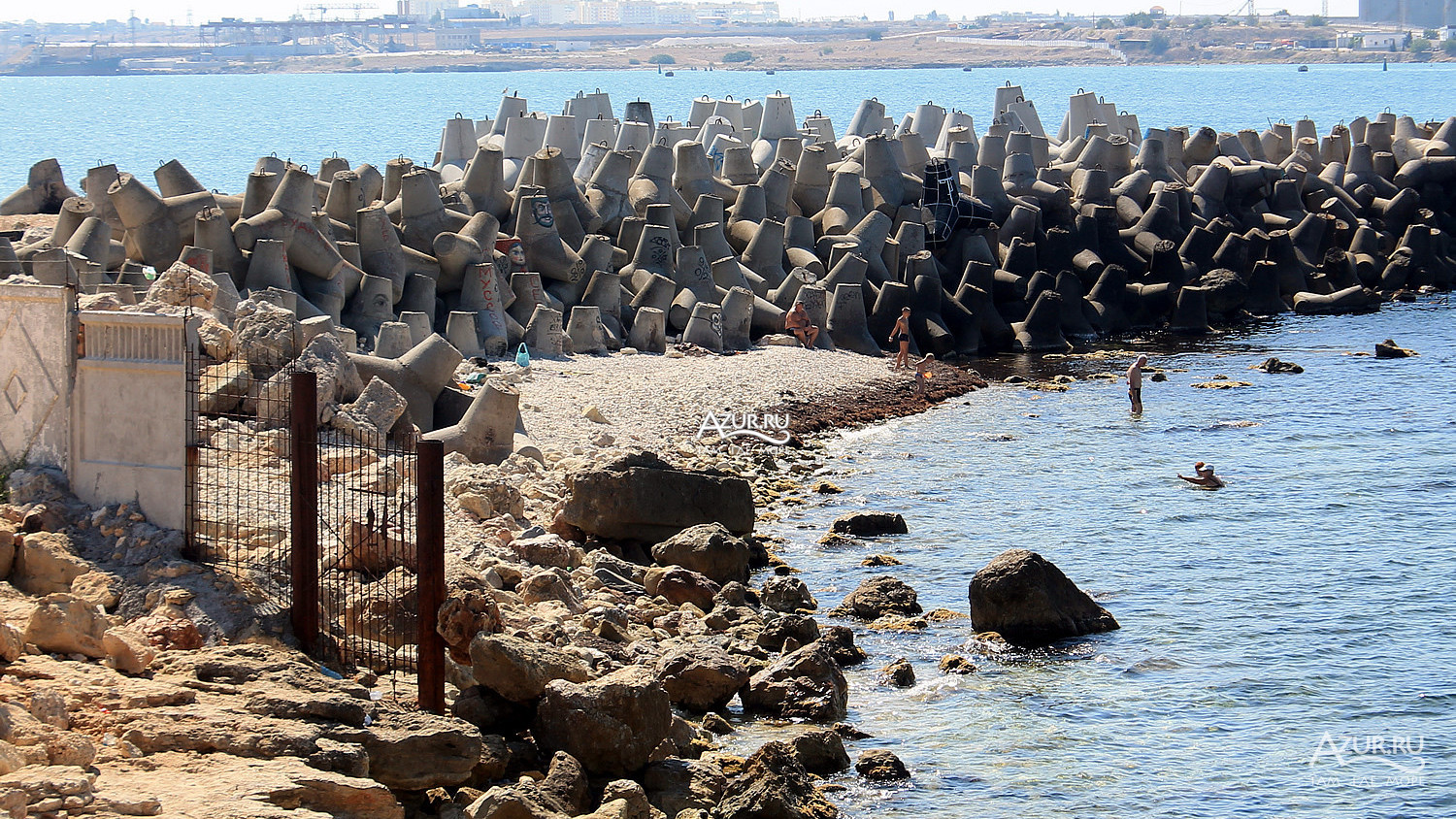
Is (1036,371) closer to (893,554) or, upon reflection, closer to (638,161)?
(638,161)

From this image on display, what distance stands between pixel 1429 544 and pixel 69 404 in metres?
13.4

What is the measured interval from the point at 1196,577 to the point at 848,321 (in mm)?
10789

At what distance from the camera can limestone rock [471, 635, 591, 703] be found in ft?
30.6

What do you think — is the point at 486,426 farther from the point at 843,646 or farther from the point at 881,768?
the point at 881,768

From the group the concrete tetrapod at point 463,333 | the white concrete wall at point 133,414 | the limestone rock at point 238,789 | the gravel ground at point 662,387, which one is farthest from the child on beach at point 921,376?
the limestone rock at point 238,789

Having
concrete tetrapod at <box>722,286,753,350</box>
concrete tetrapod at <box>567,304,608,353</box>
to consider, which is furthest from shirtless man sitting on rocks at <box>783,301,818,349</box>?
concrete tetrapod at <box>567,304,608,353</box>

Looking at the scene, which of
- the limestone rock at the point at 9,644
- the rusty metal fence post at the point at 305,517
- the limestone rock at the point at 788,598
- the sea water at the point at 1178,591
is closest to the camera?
the limestone rock at the point at 9,644

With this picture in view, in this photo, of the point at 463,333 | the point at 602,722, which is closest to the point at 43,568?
the point at 602,722

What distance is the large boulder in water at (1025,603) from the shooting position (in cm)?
1284

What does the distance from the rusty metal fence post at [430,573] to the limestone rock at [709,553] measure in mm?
4349

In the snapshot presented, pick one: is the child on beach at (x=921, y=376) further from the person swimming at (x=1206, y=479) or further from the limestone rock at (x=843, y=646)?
the limestone rock at (x=843, y=646)

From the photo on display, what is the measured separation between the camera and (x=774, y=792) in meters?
9.10

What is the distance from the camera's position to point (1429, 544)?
16438 millimetres

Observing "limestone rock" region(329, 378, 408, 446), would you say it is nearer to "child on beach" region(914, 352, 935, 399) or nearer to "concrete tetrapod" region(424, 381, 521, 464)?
"concrete tetrapod" region(424, 381, 521, 464)
